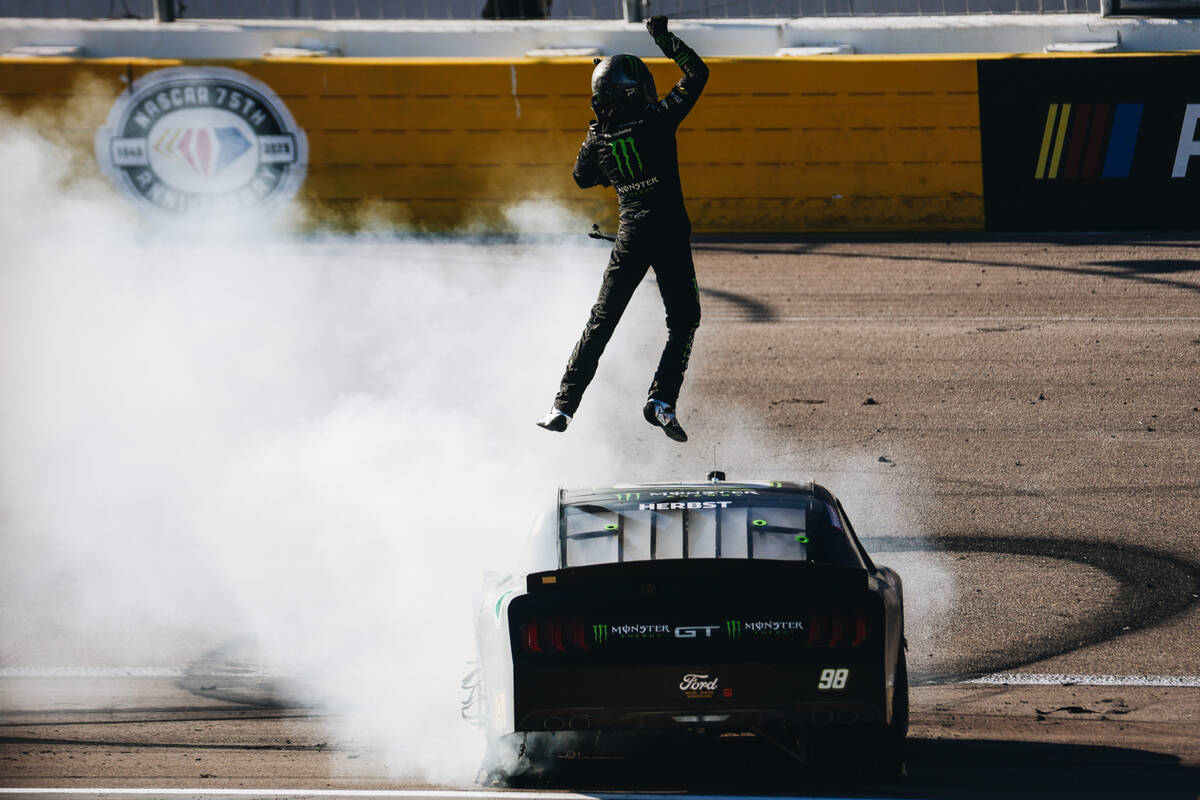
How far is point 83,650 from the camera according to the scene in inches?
302

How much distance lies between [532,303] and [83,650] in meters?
5.85

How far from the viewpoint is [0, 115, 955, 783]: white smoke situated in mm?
7898

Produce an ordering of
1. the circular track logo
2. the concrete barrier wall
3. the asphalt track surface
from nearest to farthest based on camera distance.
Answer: the asphalt track surface < the concrete barrier wall < the circular track logo

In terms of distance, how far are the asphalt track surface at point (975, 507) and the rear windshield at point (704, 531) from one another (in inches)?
34.5

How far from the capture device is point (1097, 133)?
13.9 meters

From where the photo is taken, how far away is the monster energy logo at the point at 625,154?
6996 millimetres

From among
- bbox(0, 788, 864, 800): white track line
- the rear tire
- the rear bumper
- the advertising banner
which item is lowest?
bbox(0, 788, 864, 800): white track line

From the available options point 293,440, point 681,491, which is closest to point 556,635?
point 681,491

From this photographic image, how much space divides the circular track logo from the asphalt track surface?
4.36 m

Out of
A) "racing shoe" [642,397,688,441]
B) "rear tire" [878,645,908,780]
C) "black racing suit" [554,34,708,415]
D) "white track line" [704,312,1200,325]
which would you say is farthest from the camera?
"white track line" [704,312,1200,325]

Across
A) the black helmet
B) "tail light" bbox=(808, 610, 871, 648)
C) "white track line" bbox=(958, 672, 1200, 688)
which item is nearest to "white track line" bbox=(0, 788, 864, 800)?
"tail light" bbox=(808, 610, 871, 648)

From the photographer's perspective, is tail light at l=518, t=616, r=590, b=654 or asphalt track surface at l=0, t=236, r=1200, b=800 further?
asphalt track surface at l=0, t=236, r=1200, b=800

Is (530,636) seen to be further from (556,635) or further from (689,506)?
(689,506)

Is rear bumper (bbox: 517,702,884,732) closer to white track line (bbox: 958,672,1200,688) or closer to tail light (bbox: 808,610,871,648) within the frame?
tail light (bbox: 808,610,871,648)
